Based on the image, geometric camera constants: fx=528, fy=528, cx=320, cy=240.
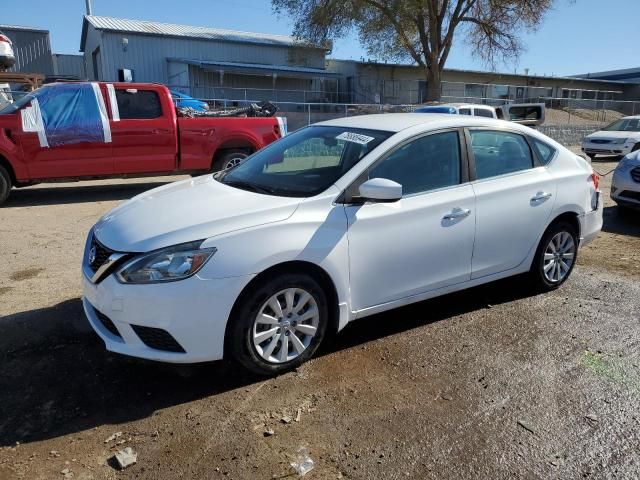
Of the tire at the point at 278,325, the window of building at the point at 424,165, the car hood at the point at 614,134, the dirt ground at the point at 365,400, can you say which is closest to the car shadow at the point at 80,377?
the dirt ground at the point at 365,400

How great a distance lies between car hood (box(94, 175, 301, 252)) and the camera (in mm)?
3105

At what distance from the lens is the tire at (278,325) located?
10.4 ft

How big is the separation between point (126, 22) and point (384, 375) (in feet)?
115

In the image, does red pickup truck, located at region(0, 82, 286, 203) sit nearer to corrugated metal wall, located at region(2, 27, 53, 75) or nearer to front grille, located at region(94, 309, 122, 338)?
front grille, located at region(94, 309, 122, 338)

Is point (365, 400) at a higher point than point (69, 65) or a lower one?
lower

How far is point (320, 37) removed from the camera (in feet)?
109

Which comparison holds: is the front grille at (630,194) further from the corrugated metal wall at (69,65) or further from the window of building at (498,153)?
the corrugated metal wall at (69,65)

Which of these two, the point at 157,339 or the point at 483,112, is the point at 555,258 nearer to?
the point at 157,339

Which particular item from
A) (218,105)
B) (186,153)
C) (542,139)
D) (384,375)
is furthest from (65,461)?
(218,105)

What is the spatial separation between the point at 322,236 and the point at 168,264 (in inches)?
37.7

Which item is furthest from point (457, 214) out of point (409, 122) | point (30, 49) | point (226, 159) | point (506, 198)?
point (30, 49)

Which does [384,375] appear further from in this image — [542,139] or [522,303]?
[542,139]

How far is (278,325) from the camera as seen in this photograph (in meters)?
3.31

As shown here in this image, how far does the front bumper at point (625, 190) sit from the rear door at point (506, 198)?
4.25 meters
